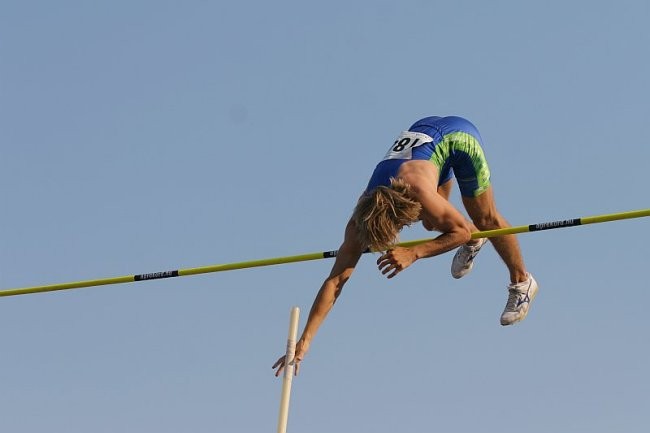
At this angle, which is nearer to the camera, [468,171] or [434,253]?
[434,253]

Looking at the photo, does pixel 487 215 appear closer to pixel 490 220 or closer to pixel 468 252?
pixel 490 220

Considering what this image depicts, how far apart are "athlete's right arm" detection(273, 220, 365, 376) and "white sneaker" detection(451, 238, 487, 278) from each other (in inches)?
72.3

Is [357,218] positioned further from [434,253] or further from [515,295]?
[515,295]

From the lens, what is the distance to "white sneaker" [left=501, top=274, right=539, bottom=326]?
14.0 m

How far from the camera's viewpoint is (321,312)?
496 inches

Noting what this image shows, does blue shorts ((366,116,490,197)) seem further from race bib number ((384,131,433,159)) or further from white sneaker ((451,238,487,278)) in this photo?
white sneaker ((451,238,487,278))

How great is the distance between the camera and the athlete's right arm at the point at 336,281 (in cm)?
1248

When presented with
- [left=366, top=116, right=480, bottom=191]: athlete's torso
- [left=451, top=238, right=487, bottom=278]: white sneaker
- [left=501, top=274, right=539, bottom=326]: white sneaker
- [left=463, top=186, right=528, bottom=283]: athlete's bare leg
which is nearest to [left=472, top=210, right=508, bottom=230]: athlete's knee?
[left=463, top=186, right=528, bottom=283]: athlete's bare leg

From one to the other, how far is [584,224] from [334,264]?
7.61ft

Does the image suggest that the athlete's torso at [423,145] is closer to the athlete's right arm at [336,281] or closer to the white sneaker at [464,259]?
the athlete's right arm at [336,281]

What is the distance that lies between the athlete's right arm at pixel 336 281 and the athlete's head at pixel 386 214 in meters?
0.34

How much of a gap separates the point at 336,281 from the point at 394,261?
0.83m

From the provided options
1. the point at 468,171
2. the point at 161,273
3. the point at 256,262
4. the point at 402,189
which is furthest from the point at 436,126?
the point at 161,273

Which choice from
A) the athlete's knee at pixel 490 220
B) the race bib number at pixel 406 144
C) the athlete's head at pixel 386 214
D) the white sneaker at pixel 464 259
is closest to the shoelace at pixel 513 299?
the white sneaker at pixel 464 259
